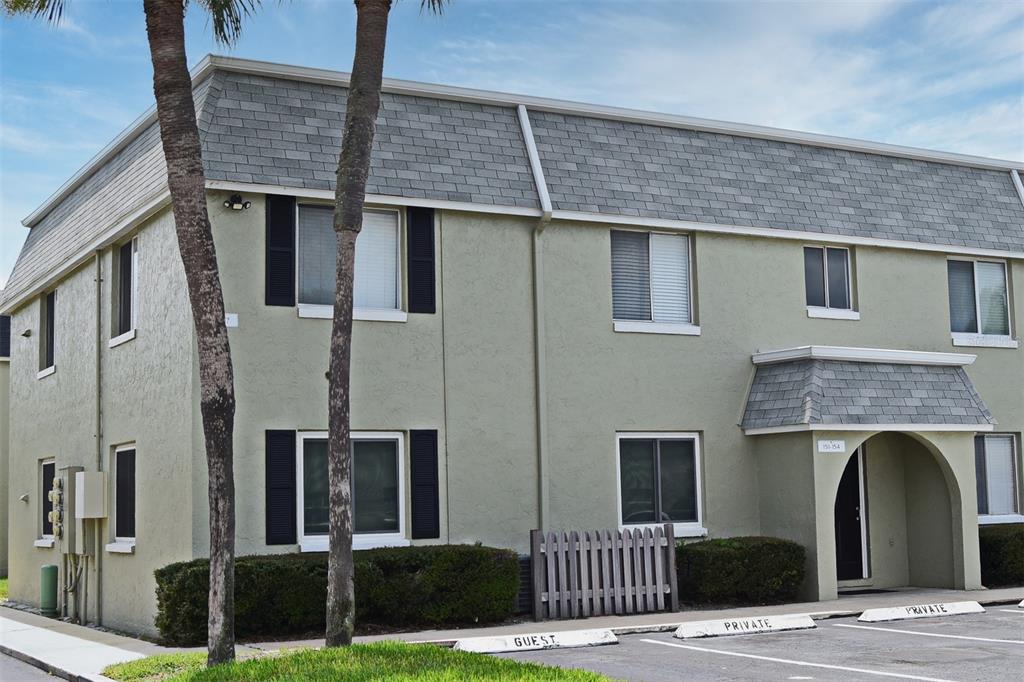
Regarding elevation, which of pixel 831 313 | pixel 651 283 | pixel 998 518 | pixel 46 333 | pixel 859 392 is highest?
pixel 651 283

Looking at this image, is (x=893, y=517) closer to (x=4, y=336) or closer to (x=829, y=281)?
(x=829, y=281)

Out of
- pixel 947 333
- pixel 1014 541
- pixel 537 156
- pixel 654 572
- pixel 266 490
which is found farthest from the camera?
pixel 947 333

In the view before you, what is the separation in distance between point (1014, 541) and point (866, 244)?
5.37 meters

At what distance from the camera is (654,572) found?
17.3m

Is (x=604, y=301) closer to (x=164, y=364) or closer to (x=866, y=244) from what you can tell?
(x=866, y=244)

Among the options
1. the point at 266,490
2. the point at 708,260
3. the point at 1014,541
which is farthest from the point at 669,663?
the point at 1014,541

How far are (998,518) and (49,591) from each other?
52.9 ft

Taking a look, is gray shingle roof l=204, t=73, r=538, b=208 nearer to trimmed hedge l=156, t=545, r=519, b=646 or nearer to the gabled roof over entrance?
the gabled roof over entrance

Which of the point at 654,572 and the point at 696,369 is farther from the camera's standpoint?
the point at 696,369

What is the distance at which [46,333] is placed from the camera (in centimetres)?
2294

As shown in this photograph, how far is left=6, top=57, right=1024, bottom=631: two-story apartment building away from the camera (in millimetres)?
16516

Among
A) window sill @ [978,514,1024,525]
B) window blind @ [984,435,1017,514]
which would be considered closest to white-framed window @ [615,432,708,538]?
window sill @ [978,514,1024,525]

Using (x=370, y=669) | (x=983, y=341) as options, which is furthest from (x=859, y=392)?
(x=370, y=669)

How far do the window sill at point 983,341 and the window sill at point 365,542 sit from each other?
1088 cm
